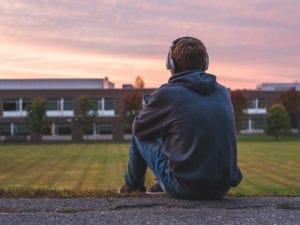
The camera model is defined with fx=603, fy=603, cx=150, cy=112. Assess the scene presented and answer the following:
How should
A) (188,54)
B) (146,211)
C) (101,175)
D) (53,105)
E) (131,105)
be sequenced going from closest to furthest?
(146,211) → (188,54) → (101,175) → (131,105) → (53,105)

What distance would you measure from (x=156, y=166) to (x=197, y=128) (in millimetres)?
680

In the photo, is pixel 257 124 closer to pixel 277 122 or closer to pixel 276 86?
pixel 277 122

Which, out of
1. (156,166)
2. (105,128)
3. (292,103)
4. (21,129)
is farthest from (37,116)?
(156,166)

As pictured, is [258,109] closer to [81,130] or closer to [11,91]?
[81,130]

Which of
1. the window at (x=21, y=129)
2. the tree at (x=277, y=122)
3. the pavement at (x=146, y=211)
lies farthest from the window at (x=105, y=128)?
the pavement at (x=146, y=211)

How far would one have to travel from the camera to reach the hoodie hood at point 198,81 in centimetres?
563

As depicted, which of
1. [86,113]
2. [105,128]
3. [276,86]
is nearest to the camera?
[86,113]

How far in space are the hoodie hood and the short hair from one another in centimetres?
9

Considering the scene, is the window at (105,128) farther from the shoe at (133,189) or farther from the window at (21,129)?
the shoe at (133,189)

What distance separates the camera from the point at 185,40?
5.66 meters

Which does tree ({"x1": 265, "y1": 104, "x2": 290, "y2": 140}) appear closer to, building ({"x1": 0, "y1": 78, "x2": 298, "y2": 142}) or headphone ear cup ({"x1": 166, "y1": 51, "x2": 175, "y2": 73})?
building ({"x1": 0, "y1": 78, "x2": 298, "y2": 142})

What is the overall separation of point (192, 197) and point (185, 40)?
151cm

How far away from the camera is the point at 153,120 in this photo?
581cm

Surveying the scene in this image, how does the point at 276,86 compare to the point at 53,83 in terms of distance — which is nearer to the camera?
the point at 53,83
